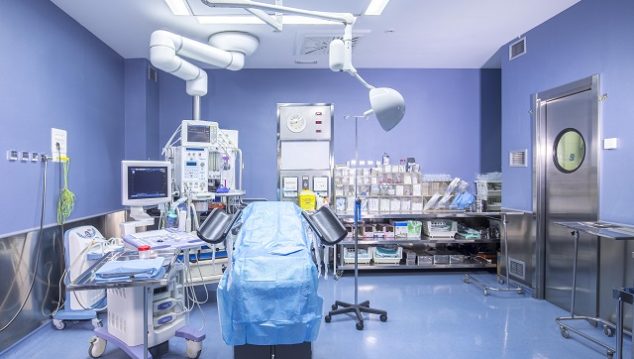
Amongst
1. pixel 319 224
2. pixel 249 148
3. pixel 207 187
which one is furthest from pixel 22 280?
pixel 249 148

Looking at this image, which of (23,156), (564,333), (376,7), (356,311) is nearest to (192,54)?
(23,156)

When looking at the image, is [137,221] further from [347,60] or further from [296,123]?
[296,123]

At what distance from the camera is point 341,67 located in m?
2.73

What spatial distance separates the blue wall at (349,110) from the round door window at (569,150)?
1.73 meters

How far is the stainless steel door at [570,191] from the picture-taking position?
3414 mm

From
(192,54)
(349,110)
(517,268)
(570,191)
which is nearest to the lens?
(570,191)

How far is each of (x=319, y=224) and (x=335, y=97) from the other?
3.23 metres

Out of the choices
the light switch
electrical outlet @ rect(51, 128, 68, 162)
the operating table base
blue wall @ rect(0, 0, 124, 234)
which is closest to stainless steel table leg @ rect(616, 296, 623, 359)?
the light switch

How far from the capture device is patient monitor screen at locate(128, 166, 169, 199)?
343 cm

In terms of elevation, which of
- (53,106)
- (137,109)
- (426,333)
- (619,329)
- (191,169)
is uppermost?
(137,109)

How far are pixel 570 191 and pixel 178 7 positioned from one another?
4.44 meters

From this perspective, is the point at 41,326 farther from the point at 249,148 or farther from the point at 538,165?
the point at 538,165

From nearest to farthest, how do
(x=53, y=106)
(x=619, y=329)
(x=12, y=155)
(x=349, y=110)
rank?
(x=619, y=329) → (x=12, y=155) → (x=53, y=106) → (x=349, y=110)

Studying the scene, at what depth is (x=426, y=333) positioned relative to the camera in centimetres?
319
